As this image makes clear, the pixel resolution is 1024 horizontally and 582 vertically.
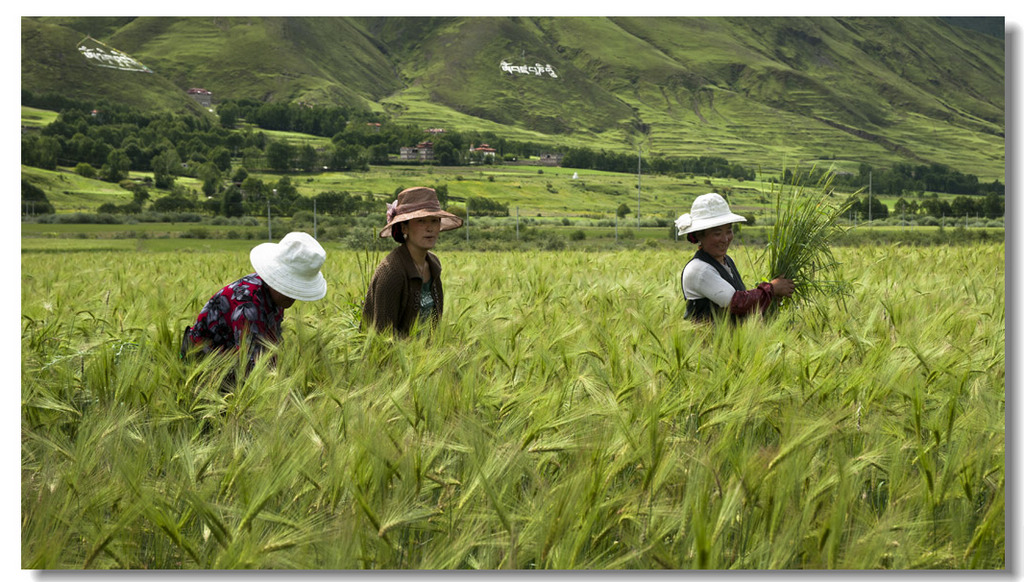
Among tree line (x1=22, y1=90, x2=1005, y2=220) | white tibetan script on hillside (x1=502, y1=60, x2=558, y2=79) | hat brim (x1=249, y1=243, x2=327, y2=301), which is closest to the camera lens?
hat brim (x1=249, y1=243, x2=327, y2=301)

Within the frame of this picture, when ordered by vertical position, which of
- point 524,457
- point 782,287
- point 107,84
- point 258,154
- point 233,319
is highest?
point 107,84

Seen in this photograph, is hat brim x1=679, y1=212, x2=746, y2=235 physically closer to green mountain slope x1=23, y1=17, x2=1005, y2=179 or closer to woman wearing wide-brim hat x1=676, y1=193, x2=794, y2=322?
woman wearing wide-brim hat x1=676, y1=193, x2=794, y2=322

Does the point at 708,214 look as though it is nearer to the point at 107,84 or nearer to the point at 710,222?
the point at 710,222

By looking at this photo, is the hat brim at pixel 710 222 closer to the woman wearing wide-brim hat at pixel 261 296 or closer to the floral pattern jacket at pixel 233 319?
the woman wearing wide-brim hat at pixel 261 296

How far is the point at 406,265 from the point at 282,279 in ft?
2.67

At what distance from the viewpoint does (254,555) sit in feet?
4.76

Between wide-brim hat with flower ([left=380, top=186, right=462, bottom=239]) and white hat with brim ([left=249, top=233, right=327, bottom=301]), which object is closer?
white hat with brim ([left=249, top=233, right=327, bottom=301])

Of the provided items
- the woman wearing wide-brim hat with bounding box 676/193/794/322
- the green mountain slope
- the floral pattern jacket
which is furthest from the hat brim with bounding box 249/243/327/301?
the green mountain slope

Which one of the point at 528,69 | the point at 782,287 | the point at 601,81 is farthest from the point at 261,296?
the point at 601,81

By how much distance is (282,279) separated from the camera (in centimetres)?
308

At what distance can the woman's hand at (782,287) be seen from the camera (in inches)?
141

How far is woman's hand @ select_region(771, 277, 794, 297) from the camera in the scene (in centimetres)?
358

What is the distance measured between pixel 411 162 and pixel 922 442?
9427 cm

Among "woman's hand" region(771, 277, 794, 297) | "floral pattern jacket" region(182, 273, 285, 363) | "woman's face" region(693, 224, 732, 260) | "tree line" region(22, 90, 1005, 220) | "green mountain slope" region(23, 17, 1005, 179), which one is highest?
"green mountain slope" region(23, 17, 1005, 179)
